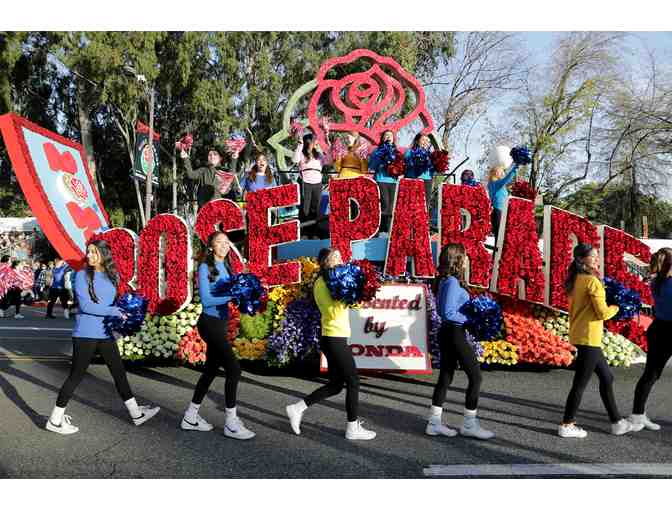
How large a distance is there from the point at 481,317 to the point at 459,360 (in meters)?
0.43

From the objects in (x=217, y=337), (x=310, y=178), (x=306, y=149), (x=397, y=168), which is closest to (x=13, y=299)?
(x=310, y=178)

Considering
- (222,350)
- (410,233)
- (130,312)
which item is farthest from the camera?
(410,233)

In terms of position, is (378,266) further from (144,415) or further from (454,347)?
(144,415)

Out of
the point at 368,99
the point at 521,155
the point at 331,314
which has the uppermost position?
the point at 368,99

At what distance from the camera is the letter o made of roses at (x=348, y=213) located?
309 inches

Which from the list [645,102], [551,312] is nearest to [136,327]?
[551,312]

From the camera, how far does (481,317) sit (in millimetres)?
4938

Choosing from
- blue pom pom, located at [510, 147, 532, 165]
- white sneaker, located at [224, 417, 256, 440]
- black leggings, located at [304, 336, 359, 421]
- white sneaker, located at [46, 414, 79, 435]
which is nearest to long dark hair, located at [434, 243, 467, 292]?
black leggings, located at [304, 336, 359, 421]

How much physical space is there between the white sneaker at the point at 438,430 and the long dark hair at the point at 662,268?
2.23 meters

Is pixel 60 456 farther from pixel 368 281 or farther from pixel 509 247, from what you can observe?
pixel 509 247

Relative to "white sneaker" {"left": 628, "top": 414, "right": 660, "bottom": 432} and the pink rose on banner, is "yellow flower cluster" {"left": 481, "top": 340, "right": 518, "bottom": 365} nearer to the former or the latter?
"white sneaker" {"left": 628, "top": 414, "right": 660, "bottom": 432}

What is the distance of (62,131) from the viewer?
90.5 feet

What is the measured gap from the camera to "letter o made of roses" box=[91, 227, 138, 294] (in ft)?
25.5

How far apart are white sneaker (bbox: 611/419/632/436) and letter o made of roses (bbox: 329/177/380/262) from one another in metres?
3.88
